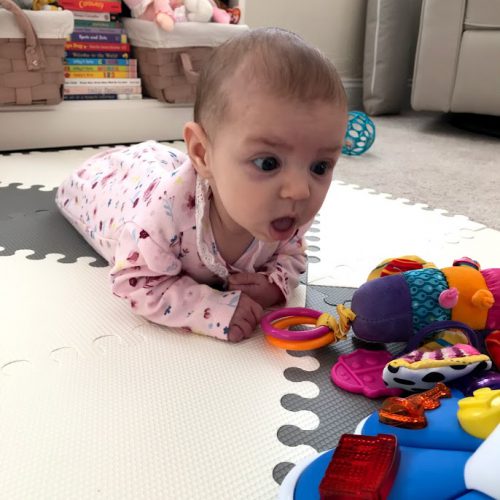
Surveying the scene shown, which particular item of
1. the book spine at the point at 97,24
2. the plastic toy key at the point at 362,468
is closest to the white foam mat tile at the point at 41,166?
the book spine at the point at 97,24

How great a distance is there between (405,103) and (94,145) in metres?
1.50

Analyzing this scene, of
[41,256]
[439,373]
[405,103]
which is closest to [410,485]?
[439,373]

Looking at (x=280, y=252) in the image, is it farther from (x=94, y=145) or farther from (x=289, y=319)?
(x=94, y=145)

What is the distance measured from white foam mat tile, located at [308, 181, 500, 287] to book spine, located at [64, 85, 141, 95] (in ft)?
2.67

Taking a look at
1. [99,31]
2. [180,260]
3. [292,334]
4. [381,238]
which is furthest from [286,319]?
[99,31]

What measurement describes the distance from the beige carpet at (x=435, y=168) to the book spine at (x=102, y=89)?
2.19 ft

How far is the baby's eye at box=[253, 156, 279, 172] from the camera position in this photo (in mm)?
608

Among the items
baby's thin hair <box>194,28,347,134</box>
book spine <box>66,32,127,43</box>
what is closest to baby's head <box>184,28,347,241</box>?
baby's thin hair <box>194,28,347,134</box>

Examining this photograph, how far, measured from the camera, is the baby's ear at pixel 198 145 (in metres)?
0.67

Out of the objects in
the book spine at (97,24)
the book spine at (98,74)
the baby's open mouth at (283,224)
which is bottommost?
the book spine at (98,74)

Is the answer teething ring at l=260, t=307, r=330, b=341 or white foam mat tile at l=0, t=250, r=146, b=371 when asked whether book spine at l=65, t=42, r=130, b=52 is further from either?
teething ring at l=260, t=307, r=330, b=341

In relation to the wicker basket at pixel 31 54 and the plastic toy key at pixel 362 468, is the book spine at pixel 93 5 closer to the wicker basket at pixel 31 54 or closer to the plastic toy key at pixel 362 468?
the wicker basket at pixel 31 54

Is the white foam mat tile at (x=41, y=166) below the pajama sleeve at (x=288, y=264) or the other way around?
below

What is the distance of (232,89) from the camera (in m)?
0.61
